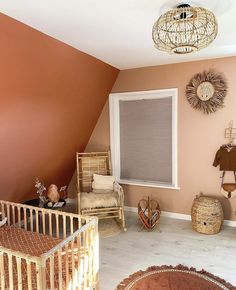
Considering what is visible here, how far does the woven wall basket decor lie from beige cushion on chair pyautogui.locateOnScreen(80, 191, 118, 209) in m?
1.80

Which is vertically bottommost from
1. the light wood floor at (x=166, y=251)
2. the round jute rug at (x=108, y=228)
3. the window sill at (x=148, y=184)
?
the light wood floor at (x=166, y=251)

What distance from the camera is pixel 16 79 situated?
2379 millimetres

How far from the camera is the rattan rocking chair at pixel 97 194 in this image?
360 cm

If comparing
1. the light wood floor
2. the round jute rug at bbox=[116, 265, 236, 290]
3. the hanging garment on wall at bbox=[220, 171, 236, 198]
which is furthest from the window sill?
the round jute rug at bbox=[116, 265, 236, 290]

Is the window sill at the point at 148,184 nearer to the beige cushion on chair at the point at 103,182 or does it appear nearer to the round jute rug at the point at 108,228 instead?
the beige cushion on chair at the point at 103,182

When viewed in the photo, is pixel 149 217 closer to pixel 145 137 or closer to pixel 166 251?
pixel 166 251

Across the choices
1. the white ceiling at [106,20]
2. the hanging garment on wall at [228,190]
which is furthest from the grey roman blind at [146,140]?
the white ceiling at [106,20]

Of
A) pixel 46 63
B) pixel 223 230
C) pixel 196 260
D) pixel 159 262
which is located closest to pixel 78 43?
pixel 46 63

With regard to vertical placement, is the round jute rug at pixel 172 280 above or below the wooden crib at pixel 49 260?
below

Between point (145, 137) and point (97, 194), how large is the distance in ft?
4.00

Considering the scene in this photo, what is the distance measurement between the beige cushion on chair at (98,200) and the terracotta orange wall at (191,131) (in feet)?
2.63

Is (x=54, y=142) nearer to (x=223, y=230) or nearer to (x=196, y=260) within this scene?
(x=196, y=260)

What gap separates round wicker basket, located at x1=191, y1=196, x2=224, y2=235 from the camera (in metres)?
3.42

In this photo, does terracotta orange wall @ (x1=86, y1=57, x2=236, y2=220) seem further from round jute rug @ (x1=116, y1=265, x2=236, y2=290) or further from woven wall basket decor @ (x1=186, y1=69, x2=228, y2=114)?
round jute rug @ (x1=116, y1=265, x2=236, y2=290)
